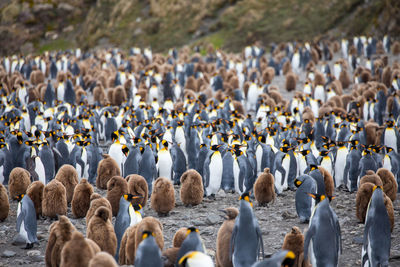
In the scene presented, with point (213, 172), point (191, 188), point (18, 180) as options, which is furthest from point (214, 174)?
point (18, 180)

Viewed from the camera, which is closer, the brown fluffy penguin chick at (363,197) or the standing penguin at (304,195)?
the brown fluffy penguin chick at (363,197)

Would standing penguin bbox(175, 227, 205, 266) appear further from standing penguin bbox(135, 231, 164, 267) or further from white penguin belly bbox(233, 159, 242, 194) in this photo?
white penguin belly bbox(233, 159, 242, 194)

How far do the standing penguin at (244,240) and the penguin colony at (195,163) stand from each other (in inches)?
0.5

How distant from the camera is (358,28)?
28.2 meters

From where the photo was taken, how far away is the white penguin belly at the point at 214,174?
8.82m

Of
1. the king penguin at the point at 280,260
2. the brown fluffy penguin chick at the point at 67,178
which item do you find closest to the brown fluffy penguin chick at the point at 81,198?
the brown fluffy penguin chick at the point at 67,178

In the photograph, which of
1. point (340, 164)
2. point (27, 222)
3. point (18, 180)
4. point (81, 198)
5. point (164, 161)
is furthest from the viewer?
point (340, 164)

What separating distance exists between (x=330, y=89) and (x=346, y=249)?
35.5ft

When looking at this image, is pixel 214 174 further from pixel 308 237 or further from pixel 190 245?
pixel 190 245

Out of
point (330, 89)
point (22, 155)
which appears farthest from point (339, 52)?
point (22, 155)

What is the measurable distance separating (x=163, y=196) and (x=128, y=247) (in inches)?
83.8

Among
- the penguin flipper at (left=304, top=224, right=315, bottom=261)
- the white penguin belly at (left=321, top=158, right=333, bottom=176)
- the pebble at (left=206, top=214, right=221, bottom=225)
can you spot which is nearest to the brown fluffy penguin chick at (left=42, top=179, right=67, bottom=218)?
the pebble at (left=206, top=214, right=221, bottom=225)

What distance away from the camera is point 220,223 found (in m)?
7.35

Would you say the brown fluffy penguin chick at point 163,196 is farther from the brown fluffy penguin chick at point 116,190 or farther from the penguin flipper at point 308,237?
the penguin flipper at point 308,237
